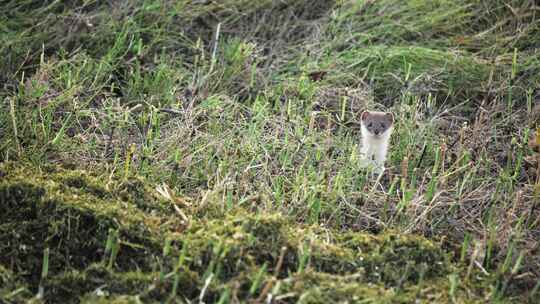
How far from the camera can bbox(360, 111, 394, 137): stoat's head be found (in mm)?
4301

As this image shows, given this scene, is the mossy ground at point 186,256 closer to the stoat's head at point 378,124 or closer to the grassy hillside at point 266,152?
the grassy hillside at point 266,152

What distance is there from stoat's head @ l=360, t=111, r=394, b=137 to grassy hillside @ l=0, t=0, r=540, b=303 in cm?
22

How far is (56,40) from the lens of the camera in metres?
5.13

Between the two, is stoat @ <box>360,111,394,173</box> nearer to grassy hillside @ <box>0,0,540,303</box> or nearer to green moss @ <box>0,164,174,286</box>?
grassy hillside @ <box>0,0,540,303</box>

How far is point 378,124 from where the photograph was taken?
171 inches

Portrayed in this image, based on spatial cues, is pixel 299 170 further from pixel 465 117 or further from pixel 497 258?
pixel 465 117

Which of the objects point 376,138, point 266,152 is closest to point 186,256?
point 266,152

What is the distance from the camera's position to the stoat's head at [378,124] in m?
4.30

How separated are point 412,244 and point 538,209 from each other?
878 millimetres

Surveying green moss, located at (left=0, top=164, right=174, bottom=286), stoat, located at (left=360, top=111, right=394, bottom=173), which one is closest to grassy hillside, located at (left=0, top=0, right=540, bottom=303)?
green moss, located at (left=0, top=164, right=174, bottom=286)

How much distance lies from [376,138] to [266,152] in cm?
63

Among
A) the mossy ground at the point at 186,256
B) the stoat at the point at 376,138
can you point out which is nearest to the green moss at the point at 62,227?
the mossy ground at the point at 186,256

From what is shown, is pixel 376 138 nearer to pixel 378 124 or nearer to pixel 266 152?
pixel 378 124

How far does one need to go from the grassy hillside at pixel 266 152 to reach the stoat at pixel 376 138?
0.47 ft
